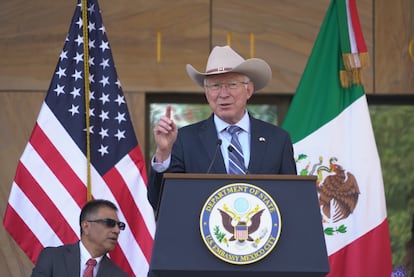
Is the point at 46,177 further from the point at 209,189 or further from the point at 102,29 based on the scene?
the point at 209,189

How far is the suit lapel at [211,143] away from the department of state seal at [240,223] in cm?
78

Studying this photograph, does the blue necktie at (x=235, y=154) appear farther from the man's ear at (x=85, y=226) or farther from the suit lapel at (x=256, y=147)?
the man's ear at (x=85, y=226)

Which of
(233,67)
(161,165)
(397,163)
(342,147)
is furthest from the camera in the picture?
(397,163)

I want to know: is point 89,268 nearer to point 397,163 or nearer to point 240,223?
point 240,223

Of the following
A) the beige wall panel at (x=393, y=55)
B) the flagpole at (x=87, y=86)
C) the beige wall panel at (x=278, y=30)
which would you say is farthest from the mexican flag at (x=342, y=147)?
the flagpole at (x=87, y=86)

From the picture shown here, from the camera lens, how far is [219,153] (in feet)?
14.7

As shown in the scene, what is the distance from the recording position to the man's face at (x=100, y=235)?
627cm

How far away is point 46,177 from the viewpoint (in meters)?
6.37

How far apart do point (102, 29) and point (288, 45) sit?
67.7 inches

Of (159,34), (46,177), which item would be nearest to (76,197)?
(46,177)

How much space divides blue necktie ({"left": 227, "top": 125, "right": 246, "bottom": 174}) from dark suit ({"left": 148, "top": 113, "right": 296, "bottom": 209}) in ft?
0.13

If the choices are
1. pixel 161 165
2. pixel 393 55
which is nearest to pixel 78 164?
pixel 161 165

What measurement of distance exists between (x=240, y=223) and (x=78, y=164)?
2.96m

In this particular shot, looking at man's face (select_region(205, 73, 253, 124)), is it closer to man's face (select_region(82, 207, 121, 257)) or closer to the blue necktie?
the blue necktie
